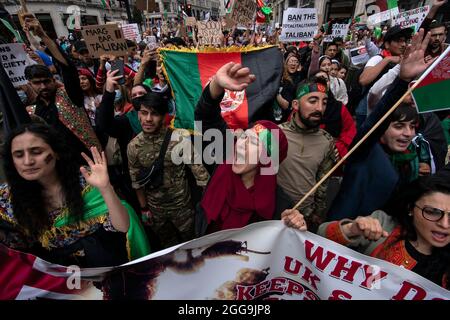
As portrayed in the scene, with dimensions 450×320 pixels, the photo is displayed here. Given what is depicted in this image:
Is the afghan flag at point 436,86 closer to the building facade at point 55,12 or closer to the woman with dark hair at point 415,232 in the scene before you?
the woman with dark hair at point 415,232

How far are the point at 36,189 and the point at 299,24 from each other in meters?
5.39

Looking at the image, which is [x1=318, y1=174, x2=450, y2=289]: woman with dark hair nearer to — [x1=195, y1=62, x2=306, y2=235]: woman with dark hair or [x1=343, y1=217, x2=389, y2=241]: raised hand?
[x1=343, y1=217, x2=389, y2=241]: raised hand

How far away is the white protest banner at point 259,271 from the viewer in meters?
1.28

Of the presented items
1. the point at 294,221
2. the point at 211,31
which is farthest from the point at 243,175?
the point at 211,31

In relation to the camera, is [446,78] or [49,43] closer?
[446,78]

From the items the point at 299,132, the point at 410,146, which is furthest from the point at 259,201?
the point at 410,146

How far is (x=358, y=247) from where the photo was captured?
1.51m

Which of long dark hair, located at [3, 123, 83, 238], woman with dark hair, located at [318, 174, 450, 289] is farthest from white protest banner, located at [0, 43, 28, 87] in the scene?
woman with dark hair, located at [318, 174, 450, 289]

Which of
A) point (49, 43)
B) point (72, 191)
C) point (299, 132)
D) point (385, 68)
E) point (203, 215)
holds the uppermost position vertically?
point (49, 43)

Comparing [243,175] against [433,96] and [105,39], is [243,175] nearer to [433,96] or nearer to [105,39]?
[433,96]

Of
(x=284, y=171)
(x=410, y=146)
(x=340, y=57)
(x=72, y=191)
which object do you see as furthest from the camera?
(x=340, y=57)

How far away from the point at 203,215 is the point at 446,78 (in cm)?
178
